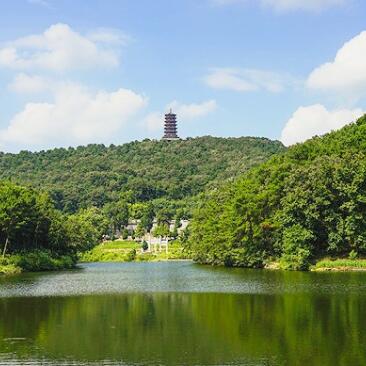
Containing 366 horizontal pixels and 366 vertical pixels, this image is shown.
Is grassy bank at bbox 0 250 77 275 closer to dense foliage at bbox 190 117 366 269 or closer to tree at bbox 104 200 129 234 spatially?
dense foliage at bbox 190 117 366 269

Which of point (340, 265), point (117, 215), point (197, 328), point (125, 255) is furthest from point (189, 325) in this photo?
point (117, 215)

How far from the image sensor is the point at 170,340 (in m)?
26.5

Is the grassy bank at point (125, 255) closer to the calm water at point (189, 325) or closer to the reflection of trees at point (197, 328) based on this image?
the calm water at point (189, 325)

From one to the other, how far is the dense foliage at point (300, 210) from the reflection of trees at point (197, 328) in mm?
30985

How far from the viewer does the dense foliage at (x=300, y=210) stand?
71.9 metres

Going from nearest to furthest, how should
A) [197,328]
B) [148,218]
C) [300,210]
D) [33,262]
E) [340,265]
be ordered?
[197,328] < [340,265] < [300,210] < [33,262] < [148,218]

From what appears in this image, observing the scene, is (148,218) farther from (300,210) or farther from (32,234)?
(300,210)

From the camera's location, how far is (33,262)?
8462cm

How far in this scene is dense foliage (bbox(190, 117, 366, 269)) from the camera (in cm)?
7188

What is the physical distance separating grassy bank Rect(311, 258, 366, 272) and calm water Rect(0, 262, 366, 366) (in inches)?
743

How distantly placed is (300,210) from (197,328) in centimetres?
4570

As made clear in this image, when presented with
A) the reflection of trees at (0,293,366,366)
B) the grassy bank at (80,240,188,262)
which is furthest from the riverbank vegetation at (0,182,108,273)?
the reflection of trees at (0,293,366,366)

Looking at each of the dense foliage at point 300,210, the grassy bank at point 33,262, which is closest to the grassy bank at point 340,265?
the dense foliage at point 300,210

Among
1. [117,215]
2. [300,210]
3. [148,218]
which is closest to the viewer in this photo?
[300,210]
